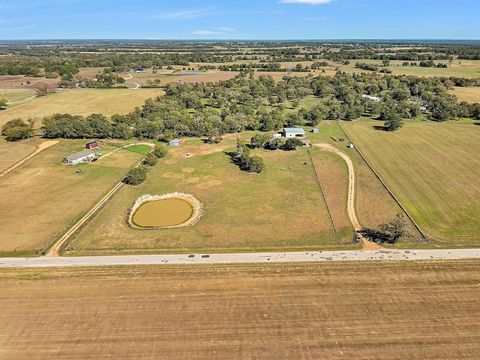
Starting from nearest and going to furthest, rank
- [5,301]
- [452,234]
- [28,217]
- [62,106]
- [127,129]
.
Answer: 1. [5,301]
2. [452,234]
3. [28,217]
4. [127,129]
5. [62,106]

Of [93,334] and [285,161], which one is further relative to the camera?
[285,161]

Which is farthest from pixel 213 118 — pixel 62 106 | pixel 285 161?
pixel 62 106

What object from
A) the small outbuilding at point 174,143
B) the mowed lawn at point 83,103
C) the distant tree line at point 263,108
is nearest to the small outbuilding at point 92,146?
the distant tree line at point 263,108

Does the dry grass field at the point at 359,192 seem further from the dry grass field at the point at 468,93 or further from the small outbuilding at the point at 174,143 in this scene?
the dry grass field at the point at 468,93

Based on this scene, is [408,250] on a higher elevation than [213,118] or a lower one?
lower

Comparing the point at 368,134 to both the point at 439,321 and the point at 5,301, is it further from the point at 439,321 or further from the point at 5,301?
the point at 5,301

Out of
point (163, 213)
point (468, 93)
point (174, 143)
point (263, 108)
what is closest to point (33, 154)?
point (174, 143)

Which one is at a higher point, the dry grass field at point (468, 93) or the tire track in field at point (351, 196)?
the dry grass field at point (468, 93)

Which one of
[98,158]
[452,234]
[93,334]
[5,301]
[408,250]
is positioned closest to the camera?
[93,334]
